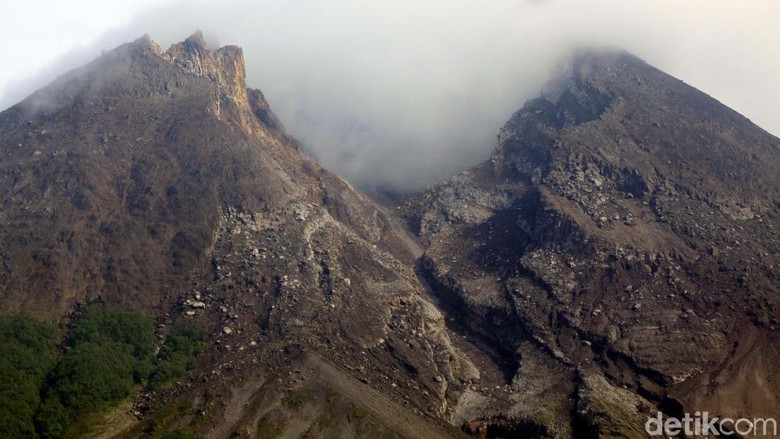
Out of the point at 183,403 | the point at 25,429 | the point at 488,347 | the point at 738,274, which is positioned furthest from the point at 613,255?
the point at 25,429

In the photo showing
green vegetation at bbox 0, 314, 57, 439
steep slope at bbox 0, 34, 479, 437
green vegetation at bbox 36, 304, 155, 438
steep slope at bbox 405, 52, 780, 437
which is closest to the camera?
green vegetation at bbox 0, 314, 57, 439

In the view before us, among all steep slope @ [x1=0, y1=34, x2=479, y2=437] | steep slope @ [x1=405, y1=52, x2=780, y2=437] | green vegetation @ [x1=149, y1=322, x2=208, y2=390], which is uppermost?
steep slope @ [x1=405, y1=52, x2=780, y2=437]

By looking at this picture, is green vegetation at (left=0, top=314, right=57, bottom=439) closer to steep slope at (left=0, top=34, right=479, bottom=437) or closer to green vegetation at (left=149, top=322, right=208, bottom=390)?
steep slope at (left=0, top=34, right=479, bottom=437)

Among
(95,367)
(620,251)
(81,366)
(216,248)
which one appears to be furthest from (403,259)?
(81,366)

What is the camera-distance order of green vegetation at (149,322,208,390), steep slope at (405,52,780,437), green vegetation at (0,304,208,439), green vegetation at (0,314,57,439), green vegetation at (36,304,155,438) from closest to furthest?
green vegetation at (0,314,57,439)
green vegetation at (0,304,208,439)
green vegetation at (36,304,155,438)
green vegetation at (149,322,208,390)
steep slope at (405,52,780,437)

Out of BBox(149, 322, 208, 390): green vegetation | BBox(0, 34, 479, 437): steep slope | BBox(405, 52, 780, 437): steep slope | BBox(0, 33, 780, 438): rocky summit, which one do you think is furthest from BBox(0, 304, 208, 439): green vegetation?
BBox(405, 52, 780, 437): steep slope

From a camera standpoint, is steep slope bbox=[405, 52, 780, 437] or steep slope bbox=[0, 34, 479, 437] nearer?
steep slope bbox=[0, 34, 479, 437]

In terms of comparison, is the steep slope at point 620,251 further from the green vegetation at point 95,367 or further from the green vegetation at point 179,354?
the green vegetation at point 95,367
